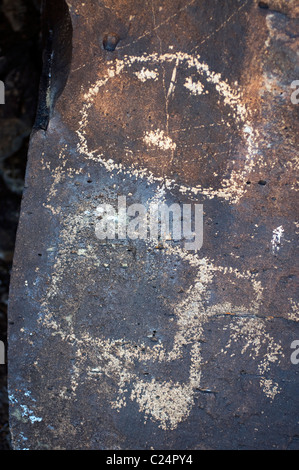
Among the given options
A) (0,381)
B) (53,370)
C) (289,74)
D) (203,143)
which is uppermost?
(289,74)

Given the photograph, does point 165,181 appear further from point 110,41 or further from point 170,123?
point 110,41

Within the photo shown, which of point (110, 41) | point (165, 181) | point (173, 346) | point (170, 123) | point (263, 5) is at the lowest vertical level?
point (173, 346)

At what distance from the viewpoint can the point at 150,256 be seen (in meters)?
1.82

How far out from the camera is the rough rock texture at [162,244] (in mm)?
1744

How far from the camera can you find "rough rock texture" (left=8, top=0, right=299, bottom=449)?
1744 mm

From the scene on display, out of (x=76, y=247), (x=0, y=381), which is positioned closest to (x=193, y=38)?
(x=76, y=247)

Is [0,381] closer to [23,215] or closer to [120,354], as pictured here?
[120,354]

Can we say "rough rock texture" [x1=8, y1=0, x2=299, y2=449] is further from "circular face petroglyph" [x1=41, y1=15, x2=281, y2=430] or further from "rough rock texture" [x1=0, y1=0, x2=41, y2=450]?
"rough rock texture" [x1=0, y1=0, x2=41, y2=450]

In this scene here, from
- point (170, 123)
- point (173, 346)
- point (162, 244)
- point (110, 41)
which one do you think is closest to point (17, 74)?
point (110, 41)

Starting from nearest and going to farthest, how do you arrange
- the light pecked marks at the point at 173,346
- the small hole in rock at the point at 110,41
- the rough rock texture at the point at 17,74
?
the small hole in rock at the point at 110,41, the light pecked marks at the point at 173,346, the rough rock texture at the point at 17,74

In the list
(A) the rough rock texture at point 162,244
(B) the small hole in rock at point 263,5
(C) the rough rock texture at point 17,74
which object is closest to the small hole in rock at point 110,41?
(A) the rough rock texture at point 162,244

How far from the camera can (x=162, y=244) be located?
5.98ft

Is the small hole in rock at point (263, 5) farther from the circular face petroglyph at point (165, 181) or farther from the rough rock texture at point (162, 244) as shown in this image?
the circular face petroglyph at point (165, 181)
